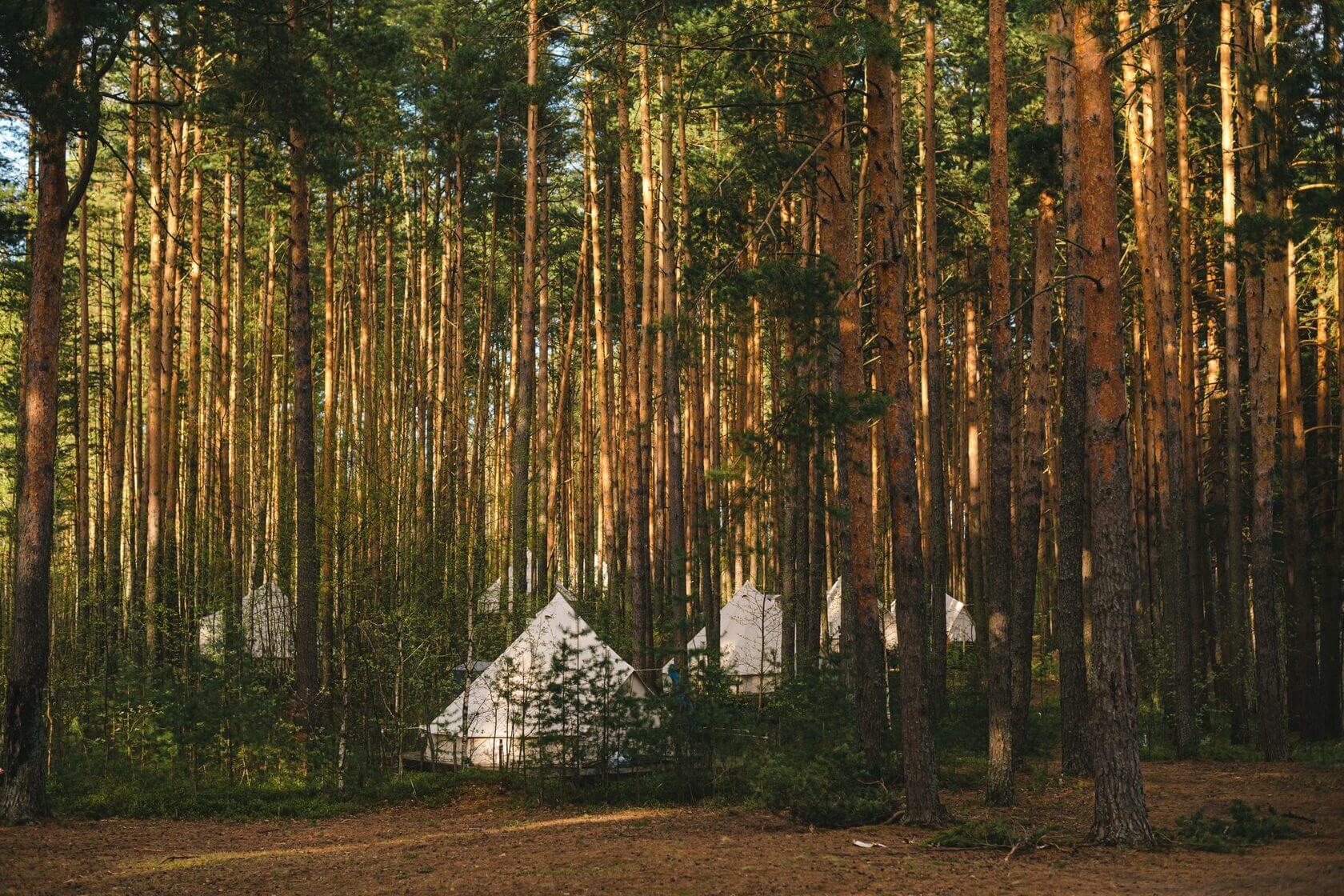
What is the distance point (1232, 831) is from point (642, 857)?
4.84m

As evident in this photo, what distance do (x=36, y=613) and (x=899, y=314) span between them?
27.7 ft

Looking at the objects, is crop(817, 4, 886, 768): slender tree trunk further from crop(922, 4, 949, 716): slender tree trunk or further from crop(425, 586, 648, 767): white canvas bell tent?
crop(425, 586, 648, 767): white canvas bell tent

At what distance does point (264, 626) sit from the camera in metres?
21.4

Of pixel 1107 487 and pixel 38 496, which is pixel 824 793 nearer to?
pixel 1107 487

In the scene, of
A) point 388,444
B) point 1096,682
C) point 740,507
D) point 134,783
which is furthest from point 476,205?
point 1096,682

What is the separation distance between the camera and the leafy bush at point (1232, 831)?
9156 millimetres

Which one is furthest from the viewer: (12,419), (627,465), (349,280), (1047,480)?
(12,419)

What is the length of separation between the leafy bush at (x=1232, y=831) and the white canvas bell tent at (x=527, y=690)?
239 inches

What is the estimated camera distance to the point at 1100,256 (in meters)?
9.17

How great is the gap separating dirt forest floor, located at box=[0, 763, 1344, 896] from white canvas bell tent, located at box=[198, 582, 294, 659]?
4326 millimetres

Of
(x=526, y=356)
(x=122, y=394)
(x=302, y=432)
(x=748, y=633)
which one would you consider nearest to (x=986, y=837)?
(x=302, y=432)

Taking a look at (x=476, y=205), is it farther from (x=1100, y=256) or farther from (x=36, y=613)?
(x=1100, y=256)

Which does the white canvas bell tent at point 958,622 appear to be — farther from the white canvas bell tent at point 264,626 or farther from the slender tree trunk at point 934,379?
the white canvas bell tent at point 264,626

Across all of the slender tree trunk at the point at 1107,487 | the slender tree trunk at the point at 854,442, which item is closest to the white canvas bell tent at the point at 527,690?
the slender tree trunk at the point at 854,442
